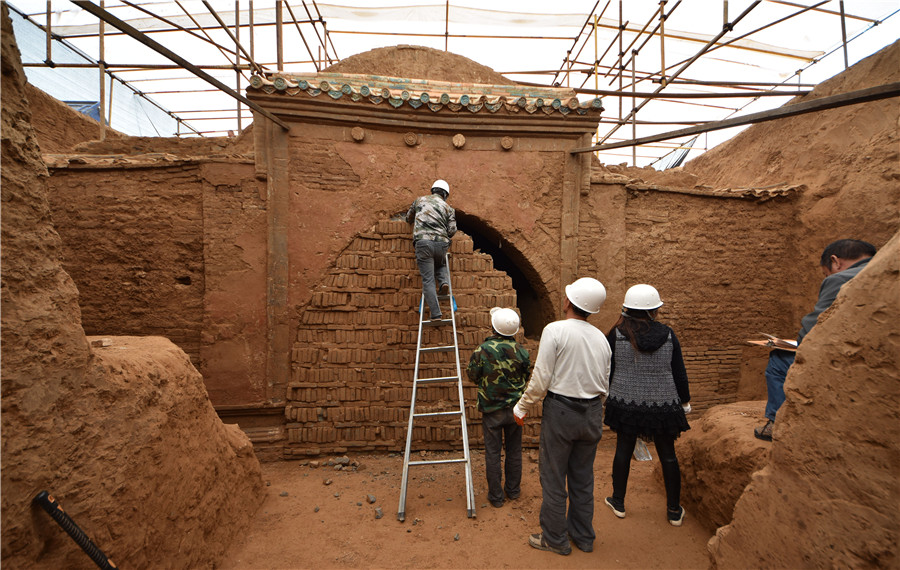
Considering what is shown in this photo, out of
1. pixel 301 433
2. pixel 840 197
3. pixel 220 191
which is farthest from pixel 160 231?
pixel 840 197

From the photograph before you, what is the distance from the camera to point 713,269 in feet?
20.4

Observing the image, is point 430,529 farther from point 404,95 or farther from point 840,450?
point 404,95

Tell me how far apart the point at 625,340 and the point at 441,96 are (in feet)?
11.8

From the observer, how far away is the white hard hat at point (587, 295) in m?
3.01

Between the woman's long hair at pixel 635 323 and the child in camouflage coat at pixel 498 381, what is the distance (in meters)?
0.86

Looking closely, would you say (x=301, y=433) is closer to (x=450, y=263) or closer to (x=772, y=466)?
(x=450, y=263)

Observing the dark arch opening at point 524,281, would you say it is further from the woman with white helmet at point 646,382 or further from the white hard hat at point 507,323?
the woman with white helmet at point 646,382

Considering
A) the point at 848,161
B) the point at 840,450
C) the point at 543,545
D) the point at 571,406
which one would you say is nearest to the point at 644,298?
the point at 571,406

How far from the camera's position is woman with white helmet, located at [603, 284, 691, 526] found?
10.6ft

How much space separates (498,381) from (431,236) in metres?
1.85

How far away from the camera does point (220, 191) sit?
494 centimetres

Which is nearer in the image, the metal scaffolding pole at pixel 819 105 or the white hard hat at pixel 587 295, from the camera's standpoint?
the metal scaffolding pole at pixel 819 105

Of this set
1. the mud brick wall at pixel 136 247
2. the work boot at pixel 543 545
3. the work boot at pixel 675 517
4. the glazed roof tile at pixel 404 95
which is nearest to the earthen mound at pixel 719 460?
the work boot at pixel 675 517

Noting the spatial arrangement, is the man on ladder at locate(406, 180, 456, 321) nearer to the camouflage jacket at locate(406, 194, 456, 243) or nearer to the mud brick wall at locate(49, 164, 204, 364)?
the camouflage jacket at locate(406, 194, 456, 243)
